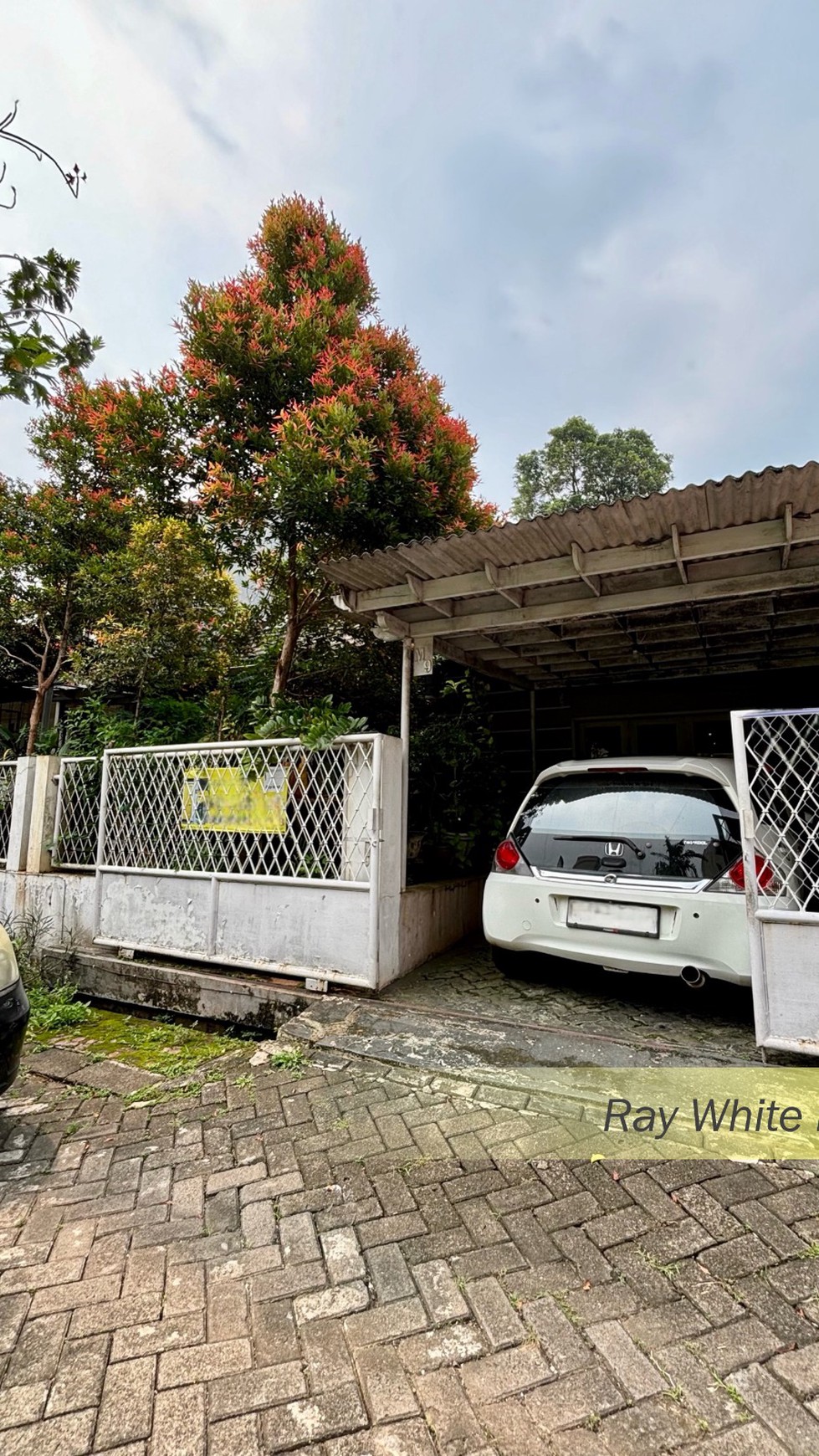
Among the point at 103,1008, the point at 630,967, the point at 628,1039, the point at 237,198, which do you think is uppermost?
the point at 237,198

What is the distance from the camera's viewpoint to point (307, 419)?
18.2 ft

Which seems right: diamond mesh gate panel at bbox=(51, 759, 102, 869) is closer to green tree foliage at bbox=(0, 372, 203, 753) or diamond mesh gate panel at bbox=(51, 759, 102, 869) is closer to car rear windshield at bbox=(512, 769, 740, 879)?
green tree foliage at bbox=(0, 372, 203, 753)

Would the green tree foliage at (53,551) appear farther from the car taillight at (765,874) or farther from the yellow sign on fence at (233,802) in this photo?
the car taillight at (765,874)

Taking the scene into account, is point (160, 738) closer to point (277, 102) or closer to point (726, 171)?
point (277, 102)

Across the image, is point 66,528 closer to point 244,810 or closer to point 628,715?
point 244,810

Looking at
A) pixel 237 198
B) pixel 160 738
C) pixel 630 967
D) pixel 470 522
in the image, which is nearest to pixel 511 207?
pixel 237 198

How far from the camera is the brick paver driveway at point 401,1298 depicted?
1.37 metres

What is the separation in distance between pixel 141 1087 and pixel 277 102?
22.2 feet

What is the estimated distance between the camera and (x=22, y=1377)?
1.52 m

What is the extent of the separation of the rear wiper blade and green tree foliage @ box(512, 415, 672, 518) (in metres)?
19.9

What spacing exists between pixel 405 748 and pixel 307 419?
10.3ft

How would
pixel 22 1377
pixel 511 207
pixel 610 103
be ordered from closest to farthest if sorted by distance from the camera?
pixel 22 1377 → pixel 610 103 → pixel 511 207

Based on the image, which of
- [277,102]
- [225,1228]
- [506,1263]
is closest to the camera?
[506,1263]

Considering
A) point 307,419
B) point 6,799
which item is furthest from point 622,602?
point 6,799
